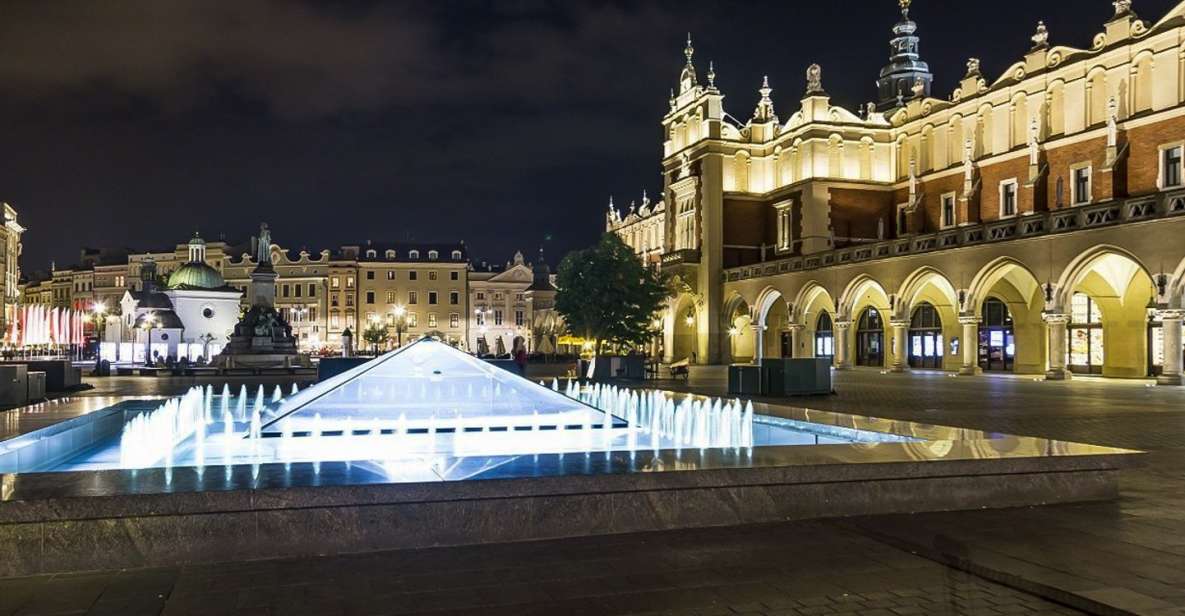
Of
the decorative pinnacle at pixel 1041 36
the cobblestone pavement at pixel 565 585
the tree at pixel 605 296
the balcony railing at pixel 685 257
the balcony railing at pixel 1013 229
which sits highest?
the decorative pinnacle at pixel 1041 36

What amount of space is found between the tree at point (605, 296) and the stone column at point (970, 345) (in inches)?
649

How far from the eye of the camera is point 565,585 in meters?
5.16

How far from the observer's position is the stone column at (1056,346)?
100 feet

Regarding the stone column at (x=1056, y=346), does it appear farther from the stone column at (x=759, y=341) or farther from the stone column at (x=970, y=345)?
the stone column at (x=759, y=341)

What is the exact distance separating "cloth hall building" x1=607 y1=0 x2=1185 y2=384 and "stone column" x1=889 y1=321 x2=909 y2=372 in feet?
0.21

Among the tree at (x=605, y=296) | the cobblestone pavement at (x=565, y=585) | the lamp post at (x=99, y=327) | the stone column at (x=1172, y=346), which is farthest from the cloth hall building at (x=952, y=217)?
the lamp post at (x=99, y=327)

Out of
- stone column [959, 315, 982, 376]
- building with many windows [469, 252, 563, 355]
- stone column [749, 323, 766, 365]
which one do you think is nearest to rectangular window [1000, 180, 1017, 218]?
stone column [959, 315, 982, 376]

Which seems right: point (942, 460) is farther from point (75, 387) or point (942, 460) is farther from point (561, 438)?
point (75, 387)

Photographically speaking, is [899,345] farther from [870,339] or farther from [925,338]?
[870,339]

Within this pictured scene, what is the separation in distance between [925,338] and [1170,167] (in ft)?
43.0

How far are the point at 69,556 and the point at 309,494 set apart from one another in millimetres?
1444

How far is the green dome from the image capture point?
65.9 meters

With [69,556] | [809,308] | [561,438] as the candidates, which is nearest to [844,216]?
[809,308]

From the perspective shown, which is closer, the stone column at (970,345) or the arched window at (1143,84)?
the arched window at (1143,84)
